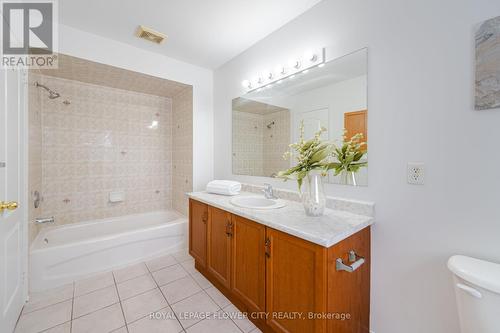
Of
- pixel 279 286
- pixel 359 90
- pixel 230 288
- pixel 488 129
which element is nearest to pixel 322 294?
pixel 279 286

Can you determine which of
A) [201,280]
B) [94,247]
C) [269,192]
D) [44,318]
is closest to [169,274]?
[201,280]

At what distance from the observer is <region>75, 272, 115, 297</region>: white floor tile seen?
70.9 inches

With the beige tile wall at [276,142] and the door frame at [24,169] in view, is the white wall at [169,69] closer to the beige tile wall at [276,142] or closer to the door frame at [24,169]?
the door frame at [24,169]

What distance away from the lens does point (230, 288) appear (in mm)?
1564

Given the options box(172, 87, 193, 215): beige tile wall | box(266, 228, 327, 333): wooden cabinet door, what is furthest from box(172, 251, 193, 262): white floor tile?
box(266, 228, 327, 333): wooden cabinet door

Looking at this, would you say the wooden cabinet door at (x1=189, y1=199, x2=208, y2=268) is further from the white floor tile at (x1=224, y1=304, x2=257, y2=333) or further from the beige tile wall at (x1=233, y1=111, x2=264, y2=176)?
the beige tile wall at (x1=233, y1=111, x2=264, y2=176)

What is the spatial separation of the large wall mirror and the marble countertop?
27cm

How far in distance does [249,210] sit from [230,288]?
66 centimetres

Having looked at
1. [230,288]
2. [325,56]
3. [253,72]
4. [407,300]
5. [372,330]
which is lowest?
[372,330]

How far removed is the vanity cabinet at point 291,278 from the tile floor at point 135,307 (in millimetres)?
201

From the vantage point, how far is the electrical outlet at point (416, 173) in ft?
3.62

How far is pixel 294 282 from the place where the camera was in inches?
43.4

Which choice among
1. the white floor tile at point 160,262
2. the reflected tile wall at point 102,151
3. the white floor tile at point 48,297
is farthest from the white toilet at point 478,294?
the reflected tile wall at point 102,151

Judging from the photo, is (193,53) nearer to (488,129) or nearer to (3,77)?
(3,77)
